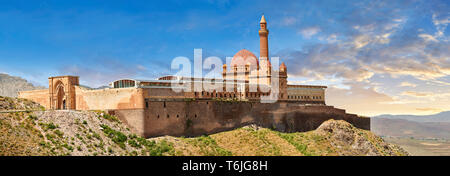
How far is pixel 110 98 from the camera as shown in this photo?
171 feet

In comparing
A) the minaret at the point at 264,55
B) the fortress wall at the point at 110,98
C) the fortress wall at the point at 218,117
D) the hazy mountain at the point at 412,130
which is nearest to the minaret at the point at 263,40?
the minaret at the point at 264,55

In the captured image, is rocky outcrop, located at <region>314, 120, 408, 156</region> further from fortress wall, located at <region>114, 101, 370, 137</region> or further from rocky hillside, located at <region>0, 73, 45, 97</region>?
rocky hillside, located at <region>0, 73, 45, 97</region>

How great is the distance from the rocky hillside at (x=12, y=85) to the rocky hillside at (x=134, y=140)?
5672 cm

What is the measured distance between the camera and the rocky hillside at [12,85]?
313ft

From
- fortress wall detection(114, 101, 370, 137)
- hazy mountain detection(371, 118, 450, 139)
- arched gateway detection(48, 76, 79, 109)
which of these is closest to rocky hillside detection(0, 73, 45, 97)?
arched gateway detection(48, 76, 79, 109)

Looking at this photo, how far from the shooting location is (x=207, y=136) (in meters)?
55.5

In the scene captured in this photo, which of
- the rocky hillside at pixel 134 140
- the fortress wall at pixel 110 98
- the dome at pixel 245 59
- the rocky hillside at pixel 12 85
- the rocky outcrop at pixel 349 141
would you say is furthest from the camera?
the rocky hillside at pixel 12 85

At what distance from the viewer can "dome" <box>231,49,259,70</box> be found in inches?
2902

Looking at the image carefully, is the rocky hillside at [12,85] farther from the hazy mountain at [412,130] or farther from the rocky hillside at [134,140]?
the hazy mountain at [412,130]

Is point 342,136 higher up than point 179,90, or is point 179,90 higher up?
point 179,90
